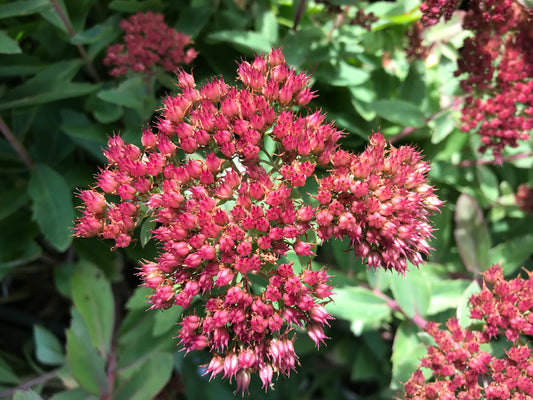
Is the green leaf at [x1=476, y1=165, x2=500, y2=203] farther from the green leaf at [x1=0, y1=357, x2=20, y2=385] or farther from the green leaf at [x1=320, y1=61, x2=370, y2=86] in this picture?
the green leaf at [x1=0, y1=357, x2=20, y2=385]

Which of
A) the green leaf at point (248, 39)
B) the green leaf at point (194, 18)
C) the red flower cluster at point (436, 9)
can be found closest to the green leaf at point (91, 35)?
the green leaf at point (194, 18)

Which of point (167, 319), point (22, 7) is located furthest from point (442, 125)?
point (22, 7)

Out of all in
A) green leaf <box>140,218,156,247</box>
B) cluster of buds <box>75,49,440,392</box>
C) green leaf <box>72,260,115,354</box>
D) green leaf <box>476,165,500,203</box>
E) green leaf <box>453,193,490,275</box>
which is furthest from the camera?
green leaf <box>476,165,500,203</box>

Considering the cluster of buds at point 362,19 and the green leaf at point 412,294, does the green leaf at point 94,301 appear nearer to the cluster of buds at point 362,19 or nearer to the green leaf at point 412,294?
the green leaf at point 412,294

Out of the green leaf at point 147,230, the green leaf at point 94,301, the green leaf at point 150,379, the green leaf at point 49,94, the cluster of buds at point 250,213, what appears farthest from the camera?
the green leaf at point 94,301

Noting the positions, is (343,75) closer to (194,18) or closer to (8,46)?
(194,18)

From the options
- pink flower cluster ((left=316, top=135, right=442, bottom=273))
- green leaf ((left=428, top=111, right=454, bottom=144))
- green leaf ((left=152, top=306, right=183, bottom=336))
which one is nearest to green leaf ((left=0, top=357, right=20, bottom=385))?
green leaf ((left=152, top=306, right=183, bottom=336))
